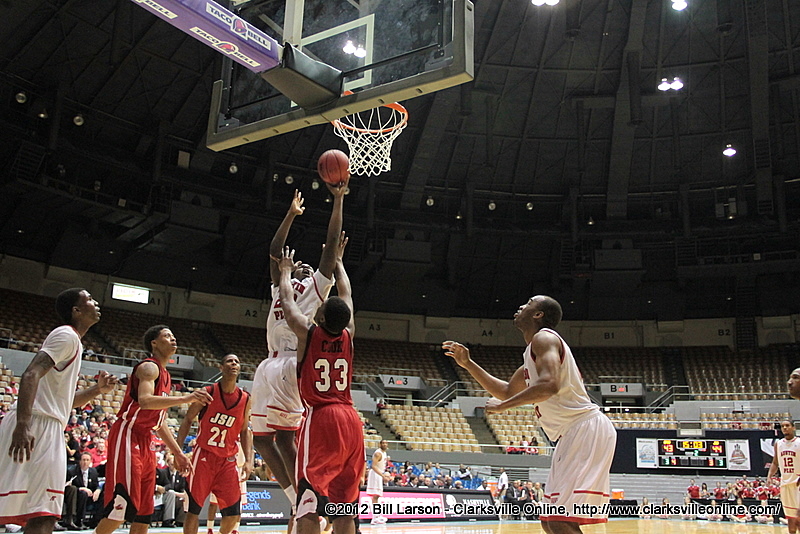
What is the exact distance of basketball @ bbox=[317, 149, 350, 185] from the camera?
601cm

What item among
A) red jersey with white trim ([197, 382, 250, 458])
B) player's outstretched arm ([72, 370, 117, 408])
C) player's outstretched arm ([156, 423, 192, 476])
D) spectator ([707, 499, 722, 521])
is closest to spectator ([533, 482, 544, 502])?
spectator ([707, 499, 722, 521])

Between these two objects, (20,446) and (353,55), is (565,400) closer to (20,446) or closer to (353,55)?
(20,446)

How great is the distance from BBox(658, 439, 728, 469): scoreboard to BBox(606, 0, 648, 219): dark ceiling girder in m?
8.79

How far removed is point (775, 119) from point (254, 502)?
68.0 feet

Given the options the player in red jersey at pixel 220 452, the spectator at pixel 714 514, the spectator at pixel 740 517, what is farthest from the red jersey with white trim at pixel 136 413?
the spectator at pixel 740 517

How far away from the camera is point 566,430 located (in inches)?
198

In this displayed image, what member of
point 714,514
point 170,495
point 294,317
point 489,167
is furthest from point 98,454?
point 489,167

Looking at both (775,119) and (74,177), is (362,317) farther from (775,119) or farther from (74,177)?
(775,119)

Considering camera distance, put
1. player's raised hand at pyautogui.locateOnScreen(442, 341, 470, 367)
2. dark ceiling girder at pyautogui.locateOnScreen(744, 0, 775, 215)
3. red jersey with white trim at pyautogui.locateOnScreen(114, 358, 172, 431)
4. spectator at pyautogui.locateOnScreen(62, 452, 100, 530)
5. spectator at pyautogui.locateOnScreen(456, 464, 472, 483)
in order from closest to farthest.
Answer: player's raised hand at pyautogui.locateOnScreen(442, 341, 470, 367)
red jersey with white trim at pyautogui.locateOnScreen(114, 358, 172, 431)
spectator at pyautogui.locateOnScreen(62, 452, 100, 530)
dark ceiling girder at pyautogui.locateOnScreen(744, 0, 775, 215)
spectator at pyautogui.locateOnScreen(456, 464, 472, 483)

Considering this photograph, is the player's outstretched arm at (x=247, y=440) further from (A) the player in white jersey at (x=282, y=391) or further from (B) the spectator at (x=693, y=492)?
(B) the spectator at (x=693, y=492)

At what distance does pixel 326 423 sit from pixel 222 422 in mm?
Answer: 2533

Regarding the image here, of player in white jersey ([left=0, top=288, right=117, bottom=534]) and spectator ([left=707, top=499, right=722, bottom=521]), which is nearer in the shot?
player in white jersey ([left=0, top=288, right=117, bottom=534])

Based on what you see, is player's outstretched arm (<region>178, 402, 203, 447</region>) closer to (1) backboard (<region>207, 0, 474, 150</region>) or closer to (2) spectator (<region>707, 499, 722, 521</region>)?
(1) backboard (<region>207, 0, 474, 150</region>)

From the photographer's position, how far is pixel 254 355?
28.6 metres
